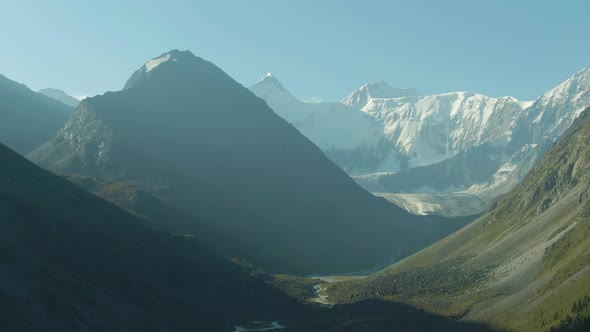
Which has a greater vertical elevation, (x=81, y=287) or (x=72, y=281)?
(x=72, y=281)

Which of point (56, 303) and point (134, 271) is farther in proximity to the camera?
point (134, 271)

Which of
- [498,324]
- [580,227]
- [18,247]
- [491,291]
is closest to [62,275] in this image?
[18,247]

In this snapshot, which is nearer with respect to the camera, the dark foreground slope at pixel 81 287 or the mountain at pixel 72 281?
the mountain at pixel 72 281

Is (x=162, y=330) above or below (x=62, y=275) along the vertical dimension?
below

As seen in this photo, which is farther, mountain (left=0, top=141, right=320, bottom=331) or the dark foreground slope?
the dark foreground slope

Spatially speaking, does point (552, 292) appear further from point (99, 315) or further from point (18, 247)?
point (18, 247)

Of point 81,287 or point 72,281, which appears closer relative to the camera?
point 72,281

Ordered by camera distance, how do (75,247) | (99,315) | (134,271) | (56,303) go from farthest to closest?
(134,271), (75,247), (99,315), (56,303)

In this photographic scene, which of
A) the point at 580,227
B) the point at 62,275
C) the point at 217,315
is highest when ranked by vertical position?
the point at 580,227

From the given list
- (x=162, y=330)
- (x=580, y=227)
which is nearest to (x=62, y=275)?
(x=162, y=330)

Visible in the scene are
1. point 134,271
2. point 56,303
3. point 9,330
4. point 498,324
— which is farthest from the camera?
point 134,271
